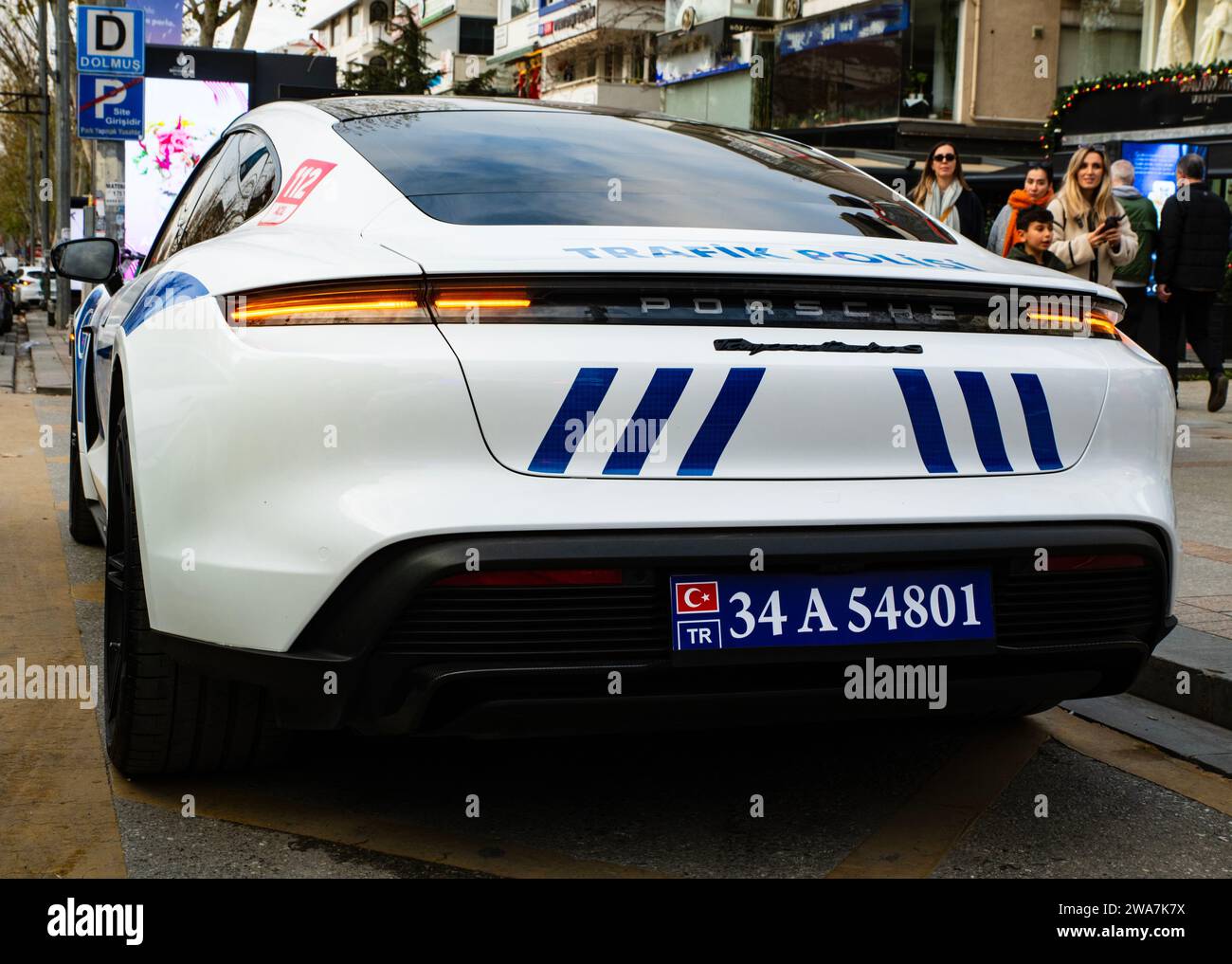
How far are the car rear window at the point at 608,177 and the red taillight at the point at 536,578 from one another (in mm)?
793

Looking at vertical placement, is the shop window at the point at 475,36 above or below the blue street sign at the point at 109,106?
above

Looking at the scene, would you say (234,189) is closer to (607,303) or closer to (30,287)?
(607,303)

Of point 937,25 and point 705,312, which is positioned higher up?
point 937,25

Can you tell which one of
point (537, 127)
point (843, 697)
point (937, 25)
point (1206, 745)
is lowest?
point (1206, 745)

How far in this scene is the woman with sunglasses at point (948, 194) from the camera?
9.06 meters

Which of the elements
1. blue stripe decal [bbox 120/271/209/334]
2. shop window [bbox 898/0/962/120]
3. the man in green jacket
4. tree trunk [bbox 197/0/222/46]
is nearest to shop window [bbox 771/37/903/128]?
shop window [bbox 898/0/962/120]

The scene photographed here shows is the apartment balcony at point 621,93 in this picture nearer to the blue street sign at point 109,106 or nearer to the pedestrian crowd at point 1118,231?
the blue street sign at point 109,106

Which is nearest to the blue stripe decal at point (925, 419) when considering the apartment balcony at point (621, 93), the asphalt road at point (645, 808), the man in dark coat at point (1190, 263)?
the asphalt road at point (645, 808)

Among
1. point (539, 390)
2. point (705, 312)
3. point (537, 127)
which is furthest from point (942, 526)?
point (537, 127)

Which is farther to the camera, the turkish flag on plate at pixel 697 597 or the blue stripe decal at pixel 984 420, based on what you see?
the blue stripe decal at pixel 984 420
